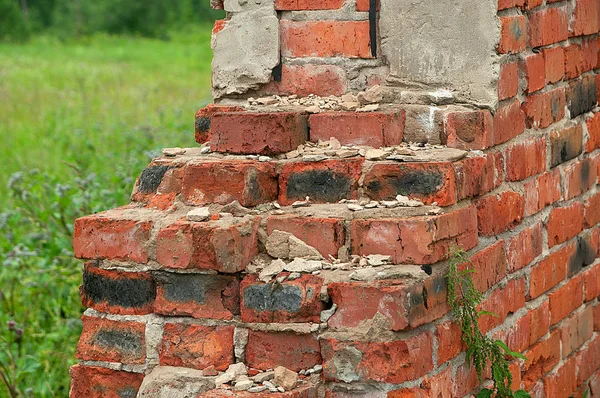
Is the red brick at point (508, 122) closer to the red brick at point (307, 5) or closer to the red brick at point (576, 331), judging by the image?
the red brick at point (307, 5)

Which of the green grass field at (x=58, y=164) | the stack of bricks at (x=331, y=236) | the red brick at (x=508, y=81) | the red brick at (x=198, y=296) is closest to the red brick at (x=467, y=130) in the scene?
the stack of bricks at (x=331, y=236)

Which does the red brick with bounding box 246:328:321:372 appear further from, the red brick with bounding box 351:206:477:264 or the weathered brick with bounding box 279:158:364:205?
the weathered brick with bounding box 279:158:364:205

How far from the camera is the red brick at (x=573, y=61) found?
2.88m

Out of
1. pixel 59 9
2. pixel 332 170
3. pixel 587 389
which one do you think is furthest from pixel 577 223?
pixel 59 9

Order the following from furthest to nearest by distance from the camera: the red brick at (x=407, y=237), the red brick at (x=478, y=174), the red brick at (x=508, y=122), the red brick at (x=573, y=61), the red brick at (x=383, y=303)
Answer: the red brick at (x=573, y=61) < the red brick at (x=508, y=122) < the red brick at (x=478, y=174) < the red brick at (x=407, y=237) < the red brick at (x=383, y=303)

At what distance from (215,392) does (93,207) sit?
248cm

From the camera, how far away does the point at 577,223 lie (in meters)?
2.98

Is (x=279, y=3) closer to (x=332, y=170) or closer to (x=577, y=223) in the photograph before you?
(x=332, y=170)

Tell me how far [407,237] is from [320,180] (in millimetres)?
279

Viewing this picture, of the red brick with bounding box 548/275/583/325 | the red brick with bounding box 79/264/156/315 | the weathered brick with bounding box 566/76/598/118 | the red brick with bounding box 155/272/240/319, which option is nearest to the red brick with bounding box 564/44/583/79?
the weathered brick with bounding box 566/76/598/118

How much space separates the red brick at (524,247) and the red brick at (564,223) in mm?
97

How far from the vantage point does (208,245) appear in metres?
2.03

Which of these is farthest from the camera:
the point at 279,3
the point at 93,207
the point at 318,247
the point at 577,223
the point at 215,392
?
the point at 93,207

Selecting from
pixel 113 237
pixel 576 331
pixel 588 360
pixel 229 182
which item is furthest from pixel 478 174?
pixel 588 360
